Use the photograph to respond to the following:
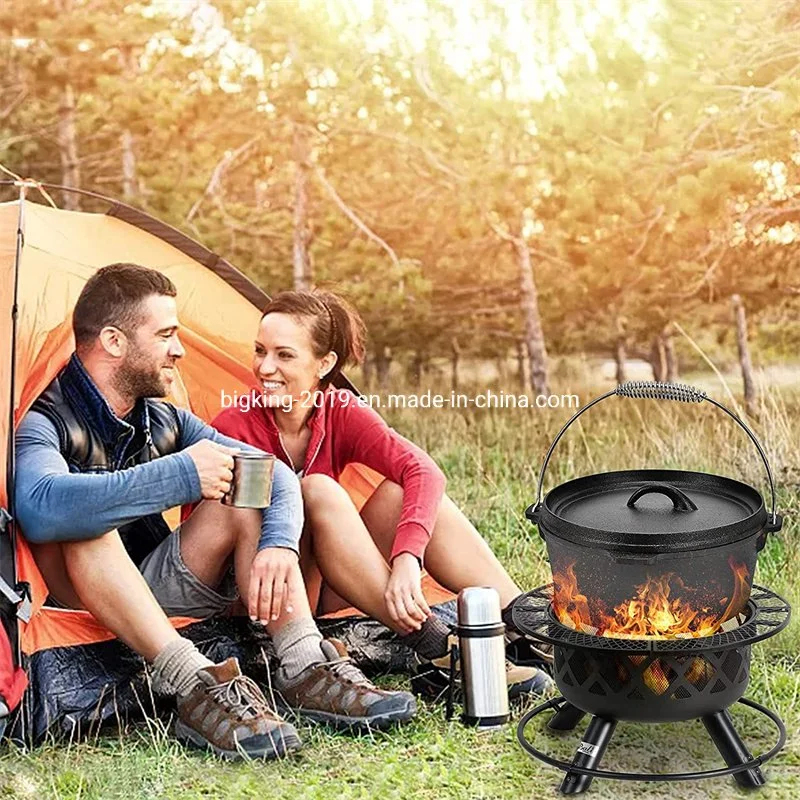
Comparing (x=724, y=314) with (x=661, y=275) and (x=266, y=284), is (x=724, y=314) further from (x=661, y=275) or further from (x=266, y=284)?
(x=266, y=284)

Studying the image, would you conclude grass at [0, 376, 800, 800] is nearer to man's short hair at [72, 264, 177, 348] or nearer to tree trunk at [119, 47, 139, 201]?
man's short hair at [72, 264, 177, 348]

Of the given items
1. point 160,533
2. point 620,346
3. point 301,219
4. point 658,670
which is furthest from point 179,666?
point 620,346

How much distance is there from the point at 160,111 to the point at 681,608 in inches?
354

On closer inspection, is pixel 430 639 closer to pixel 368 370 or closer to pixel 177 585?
pixel 177 585

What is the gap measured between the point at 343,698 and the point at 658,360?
9.87 m

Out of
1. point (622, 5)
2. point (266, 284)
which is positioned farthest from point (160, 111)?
point (622, 5)

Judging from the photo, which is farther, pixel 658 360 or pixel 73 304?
pixel 658 360

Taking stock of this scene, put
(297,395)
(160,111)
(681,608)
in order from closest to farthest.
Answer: (681,608) → (297,395) → (160,111)

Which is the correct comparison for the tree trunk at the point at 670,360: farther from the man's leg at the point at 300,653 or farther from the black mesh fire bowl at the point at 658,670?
the black mesh fire bowl at the point at 658,670

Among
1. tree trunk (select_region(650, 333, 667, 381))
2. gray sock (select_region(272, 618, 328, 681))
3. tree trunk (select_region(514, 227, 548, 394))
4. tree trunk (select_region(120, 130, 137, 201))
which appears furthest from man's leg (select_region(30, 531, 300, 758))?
tree trunk (select_region(120, 130, 137, 201))

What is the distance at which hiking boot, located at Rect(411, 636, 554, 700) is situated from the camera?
2.97m

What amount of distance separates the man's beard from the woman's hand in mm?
736

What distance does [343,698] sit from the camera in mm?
2732

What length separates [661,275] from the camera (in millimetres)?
9109
